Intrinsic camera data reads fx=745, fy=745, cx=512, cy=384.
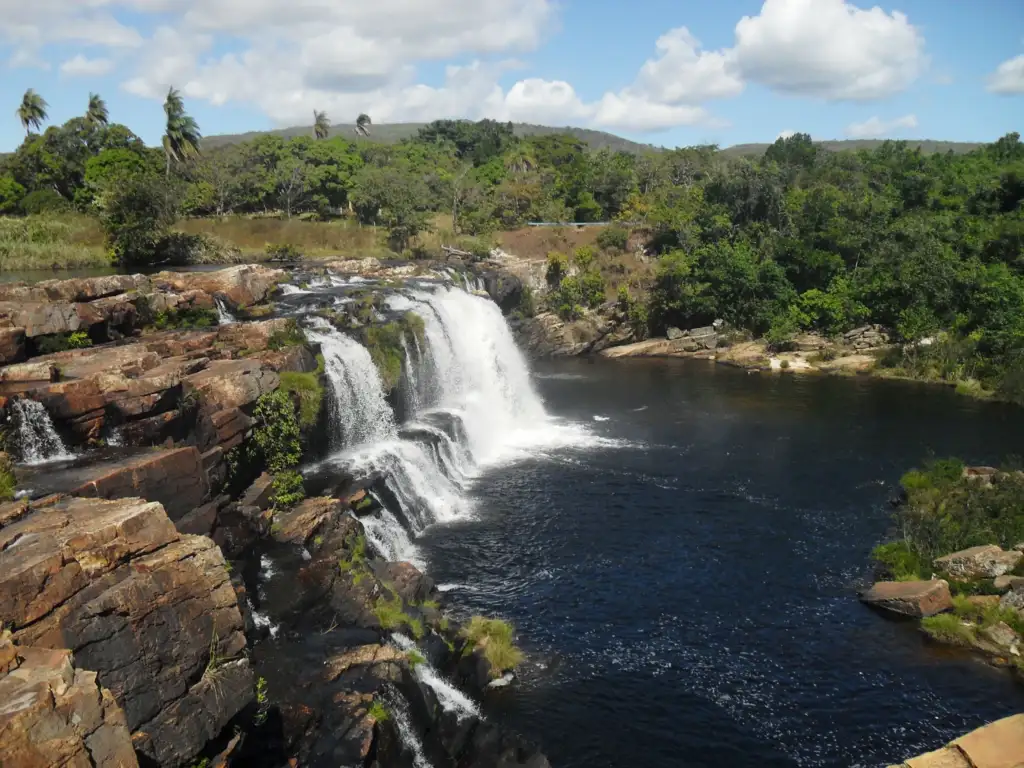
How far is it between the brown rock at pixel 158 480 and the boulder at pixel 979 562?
862 inches

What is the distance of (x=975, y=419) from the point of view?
38.7 meters

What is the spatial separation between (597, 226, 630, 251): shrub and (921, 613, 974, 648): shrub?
156 ft

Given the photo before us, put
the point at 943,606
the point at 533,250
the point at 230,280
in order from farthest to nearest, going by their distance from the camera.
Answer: the point at 533,250 < the point at 230,280 < the point at 943,606

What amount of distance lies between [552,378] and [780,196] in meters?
26.5

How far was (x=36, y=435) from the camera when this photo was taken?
19.8 meters

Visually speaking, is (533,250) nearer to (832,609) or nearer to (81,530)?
(832,609)

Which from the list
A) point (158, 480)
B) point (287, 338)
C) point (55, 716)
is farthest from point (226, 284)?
point (55, 716)

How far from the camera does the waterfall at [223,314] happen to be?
34438 mm

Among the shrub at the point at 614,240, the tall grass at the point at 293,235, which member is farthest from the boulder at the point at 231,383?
the shrub at the point at 614,240

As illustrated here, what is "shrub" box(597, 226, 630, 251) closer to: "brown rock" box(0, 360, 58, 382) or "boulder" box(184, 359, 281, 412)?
"boulder" box(184, 359, 281, 412)

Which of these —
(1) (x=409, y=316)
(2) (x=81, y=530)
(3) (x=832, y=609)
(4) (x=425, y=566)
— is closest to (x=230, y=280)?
(1) (x=409, y=316)

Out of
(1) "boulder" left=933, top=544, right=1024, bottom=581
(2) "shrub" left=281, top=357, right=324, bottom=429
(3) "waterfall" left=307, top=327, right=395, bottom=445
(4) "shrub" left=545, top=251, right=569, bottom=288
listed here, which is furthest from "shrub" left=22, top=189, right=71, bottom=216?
(1) "boulder" left=933, top=544, right=1024, bottom=581

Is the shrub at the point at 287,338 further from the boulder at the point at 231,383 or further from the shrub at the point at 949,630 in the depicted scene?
the shrub at the point at 949,630

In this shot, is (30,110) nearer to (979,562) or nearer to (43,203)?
(43,203)
